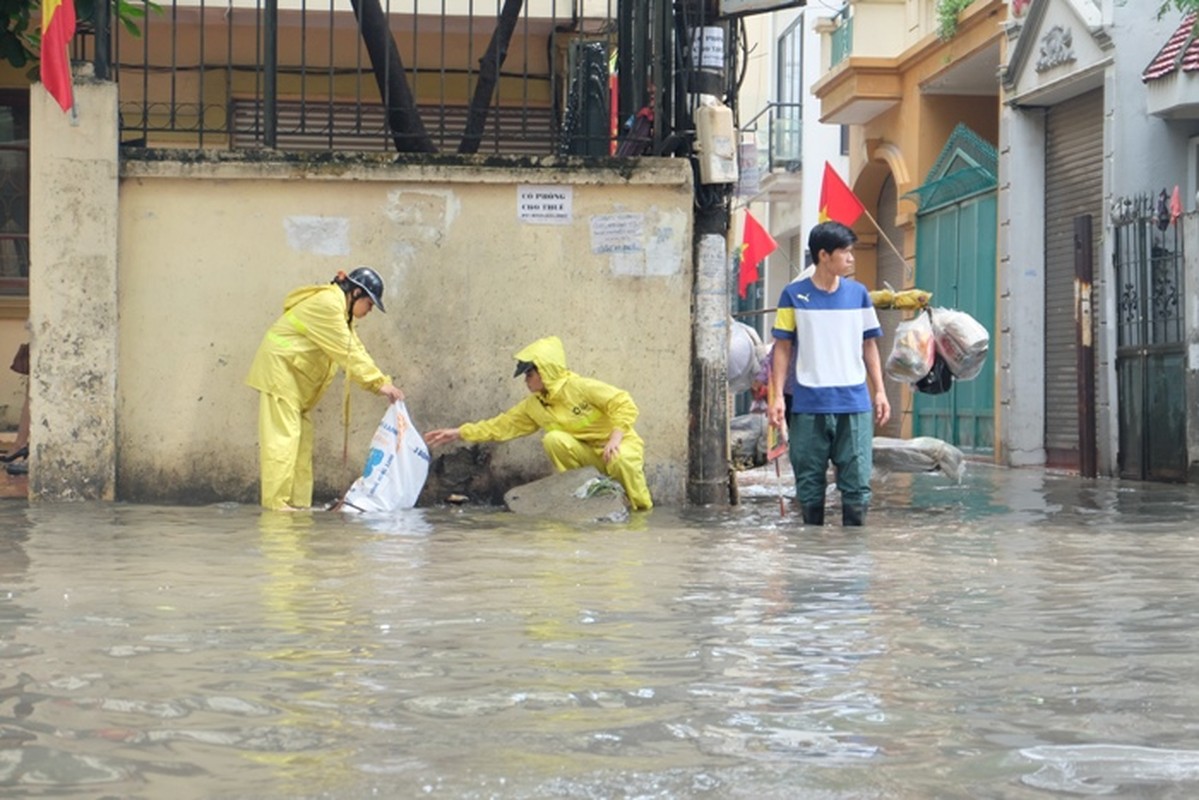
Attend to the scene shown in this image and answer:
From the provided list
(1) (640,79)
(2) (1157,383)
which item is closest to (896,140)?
(2) (1157,383)

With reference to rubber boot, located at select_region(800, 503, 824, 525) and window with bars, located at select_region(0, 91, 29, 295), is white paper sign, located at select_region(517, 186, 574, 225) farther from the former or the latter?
window with bars, located at select_region(0, 91, 29, 295)

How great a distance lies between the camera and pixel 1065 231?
19.7 metres

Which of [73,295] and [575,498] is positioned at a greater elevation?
[73,295]

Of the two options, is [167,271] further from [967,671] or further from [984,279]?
[984,279]

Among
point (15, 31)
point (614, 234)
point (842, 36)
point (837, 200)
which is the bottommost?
point (614, 234)

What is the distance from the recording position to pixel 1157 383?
16.0 metres

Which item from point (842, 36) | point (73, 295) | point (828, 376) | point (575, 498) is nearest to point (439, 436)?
point (575, 498)

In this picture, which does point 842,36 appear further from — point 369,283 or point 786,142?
point 369,283

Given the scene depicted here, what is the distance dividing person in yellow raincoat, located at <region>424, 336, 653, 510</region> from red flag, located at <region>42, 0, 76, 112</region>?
2822 millimetres

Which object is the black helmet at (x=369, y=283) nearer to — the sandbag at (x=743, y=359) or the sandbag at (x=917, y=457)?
the sandbag at (x=743, y=359)

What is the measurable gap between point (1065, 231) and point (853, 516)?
33.7 ft

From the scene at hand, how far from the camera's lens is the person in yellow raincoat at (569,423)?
11219 millimetres

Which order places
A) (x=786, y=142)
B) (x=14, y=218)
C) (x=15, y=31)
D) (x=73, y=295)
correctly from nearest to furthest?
1. (x=73, y=295)
2. (x=15, y=31)
3. (x=14, y=218)
4. (x=786, y=142)

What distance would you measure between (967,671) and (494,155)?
7.29 m
